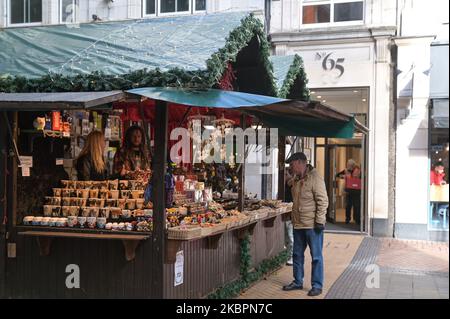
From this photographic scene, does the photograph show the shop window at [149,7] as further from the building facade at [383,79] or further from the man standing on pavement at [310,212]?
the man standing on pavement at [310,212]

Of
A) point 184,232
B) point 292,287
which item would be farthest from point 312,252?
point 184,232

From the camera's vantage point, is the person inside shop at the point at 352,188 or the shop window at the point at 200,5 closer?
the person inside shop at the point at 352,188

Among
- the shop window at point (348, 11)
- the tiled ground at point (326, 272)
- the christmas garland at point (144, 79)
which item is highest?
the shop window at point (348, 11)

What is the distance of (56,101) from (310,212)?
11.3ft

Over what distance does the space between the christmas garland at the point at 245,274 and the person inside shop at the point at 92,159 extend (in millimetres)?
2023

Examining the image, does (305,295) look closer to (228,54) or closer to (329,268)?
(329,268)

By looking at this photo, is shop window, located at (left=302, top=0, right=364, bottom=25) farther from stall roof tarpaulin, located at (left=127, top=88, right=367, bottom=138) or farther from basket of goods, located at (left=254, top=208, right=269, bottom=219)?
basket of goods, located at (left=254, top=208, right=269, bottom=219)

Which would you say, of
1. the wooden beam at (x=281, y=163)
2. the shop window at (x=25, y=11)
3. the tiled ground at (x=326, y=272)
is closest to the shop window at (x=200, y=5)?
the shop window at (x=25, y=11)

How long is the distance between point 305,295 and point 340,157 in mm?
7560

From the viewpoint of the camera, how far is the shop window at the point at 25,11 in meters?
14.3

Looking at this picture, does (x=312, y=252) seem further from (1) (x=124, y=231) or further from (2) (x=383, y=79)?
(2) (x=383, y=79)

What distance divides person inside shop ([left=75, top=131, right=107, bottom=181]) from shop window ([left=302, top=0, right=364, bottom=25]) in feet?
25.5

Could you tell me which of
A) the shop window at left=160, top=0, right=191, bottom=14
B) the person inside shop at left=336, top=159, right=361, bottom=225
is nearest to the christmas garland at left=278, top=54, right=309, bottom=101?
the person inside shop at left=336, top=159, right=361, bottom=225

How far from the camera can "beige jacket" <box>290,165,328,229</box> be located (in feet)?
21.5
